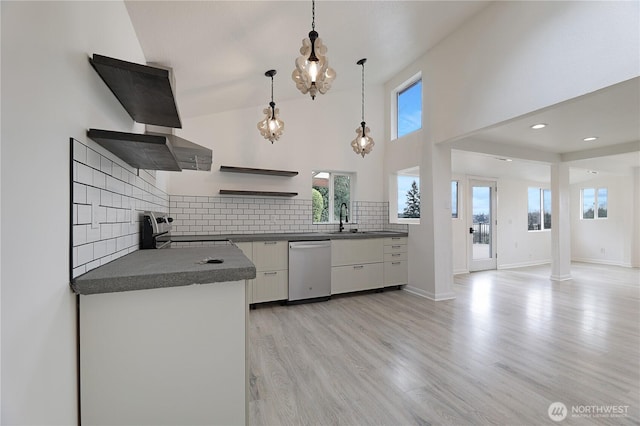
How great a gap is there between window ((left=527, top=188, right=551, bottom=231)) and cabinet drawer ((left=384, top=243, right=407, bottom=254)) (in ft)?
14.9

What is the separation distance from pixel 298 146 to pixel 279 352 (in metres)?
2.94

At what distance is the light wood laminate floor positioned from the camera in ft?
5.38

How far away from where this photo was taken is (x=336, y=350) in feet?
7.77

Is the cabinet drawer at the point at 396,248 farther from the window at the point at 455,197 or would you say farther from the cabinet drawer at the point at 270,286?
the window at the point at 455,197

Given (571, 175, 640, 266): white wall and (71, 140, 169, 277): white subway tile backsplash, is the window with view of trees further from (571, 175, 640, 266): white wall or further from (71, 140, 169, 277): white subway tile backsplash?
(571, 175, 640, 266): white wall

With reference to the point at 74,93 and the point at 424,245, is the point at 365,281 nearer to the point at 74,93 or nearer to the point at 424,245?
the point at 424,245

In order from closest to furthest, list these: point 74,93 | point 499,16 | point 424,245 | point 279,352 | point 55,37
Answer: point 55,37 → point 74,93 → point 279,352 → point 499,16 → point 424,245

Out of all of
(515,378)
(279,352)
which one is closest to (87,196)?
(279,352)

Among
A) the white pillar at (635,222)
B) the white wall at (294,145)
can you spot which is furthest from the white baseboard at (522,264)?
the white wall at (294,145)

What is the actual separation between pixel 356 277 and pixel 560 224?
394 cm

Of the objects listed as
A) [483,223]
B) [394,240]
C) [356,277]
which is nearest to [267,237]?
[356,277]

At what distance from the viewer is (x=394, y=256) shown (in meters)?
4.28

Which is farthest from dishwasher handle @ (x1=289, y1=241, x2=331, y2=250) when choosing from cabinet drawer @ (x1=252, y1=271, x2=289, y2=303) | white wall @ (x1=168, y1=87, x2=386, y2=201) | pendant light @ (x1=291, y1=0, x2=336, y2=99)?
pendant light @ (x1=291, y1=0, x2=336, y2=99)

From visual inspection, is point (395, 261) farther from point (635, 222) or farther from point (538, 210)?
point (635, 222)
